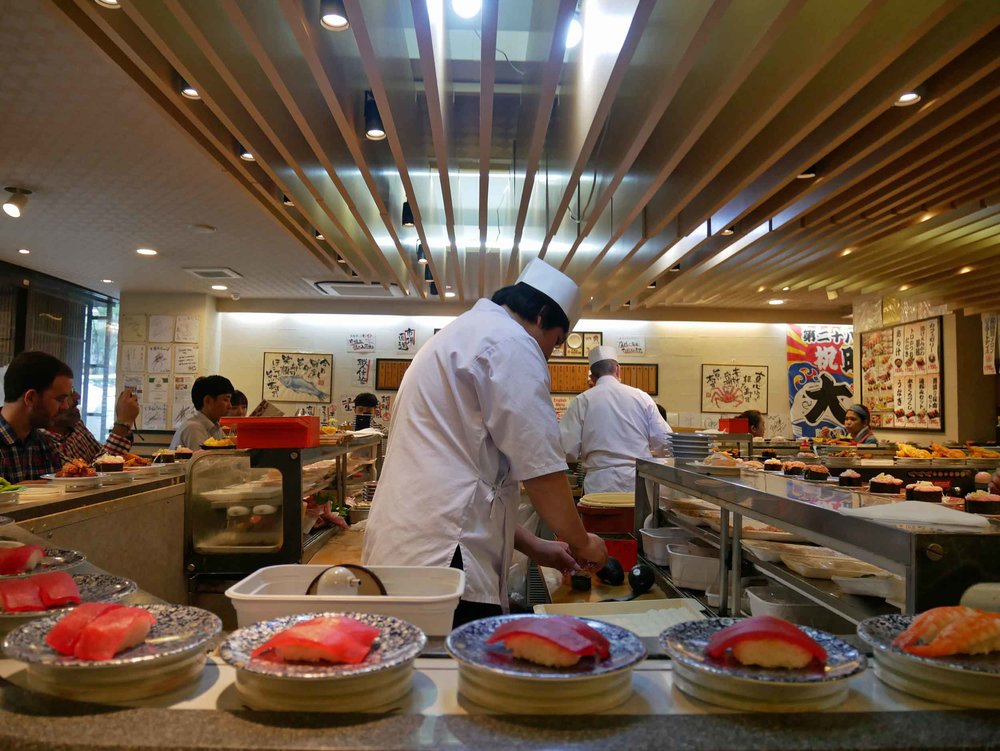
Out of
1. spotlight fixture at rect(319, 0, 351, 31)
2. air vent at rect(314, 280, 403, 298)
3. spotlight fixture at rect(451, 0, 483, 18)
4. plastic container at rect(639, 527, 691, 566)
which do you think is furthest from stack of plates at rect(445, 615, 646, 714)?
air vent at rect(314, 280, 403, 298)

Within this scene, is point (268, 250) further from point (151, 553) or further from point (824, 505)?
point (824, 505)

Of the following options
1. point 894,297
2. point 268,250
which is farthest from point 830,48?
point 894,297

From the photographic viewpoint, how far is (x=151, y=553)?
2828 millimetres

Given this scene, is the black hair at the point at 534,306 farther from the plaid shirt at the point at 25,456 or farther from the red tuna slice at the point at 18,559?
the plaid shirt at the point at 25,456

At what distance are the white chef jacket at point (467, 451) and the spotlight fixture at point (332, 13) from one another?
161cm

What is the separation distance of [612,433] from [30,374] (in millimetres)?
3661

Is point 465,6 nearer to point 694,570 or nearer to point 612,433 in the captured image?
point 694,570

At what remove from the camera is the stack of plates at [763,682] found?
2.83ft

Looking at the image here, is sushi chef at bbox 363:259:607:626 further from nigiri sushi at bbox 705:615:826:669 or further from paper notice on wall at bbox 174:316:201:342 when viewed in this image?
paper notice on wall at bbox 174:316:201:342

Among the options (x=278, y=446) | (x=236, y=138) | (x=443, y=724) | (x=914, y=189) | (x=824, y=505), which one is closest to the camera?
(x=443, y=724)

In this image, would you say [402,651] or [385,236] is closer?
[402,651]

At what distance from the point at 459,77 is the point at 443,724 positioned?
16.6 feet

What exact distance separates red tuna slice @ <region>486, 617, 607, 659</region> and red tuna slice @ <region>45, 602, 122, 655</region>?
52cm

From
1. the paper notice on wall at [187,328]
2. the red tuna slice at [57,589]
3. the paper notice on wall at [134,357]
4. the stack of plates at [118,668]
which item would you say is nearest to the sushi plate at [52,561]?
the red tuna slice at [57,589]
